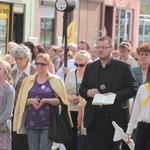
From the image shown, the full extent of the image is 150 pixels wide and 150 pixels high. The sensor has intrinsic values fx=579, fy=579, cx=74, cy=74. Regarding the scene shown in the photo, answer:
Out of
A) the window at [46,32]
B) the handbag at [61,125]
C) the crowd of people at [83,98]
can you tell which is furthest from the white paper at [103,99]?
the window at [46,32]

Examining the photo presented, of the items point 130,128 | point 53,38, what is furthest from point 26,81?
point 53,38

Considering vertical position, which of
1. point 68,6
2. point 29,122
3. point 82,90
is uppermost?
point 68,6

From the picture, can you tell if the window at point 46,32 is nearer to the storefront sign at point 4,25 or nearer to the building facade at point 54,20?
the building facade at point 54,20

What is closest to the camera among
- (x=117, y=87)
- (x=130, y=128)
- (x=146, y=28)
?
(x=130, y=128)

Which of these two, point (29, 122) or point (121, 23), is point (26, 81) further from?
point (121, 23)

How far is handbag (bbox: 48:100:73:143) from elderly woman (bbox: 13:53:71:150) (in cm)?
8

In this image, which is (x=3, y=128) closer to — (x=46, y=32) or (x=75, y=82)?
(x=75, y=82)

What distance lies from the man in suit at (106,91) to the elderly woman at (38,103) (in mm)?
771

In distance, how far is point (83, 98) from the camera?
9141 millimetres

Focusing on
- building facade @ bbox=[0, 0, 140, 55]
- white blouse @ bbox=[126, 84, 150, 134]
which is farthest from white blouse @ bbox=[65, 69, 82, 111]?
building facade @ bbox=[0, 0, 140, 55]

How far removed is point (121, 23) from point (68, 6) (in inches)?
825

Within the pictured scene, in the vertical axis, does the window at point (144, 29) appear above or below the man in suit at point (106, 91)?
above

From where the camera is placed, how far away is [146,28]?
116 feet

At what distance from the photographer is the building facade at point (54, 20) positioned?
23.4 metres
